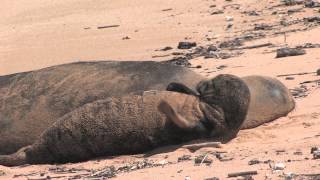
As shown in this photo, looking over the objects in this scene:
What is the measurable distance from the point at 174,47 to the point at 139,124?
7168 millimetres

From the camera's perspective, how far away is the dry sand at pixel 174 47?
18.5 feet

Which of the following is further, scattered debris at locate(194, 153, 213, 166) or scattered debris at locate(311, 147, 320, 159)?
scattered debris at locate(194, 153, 213, 166)

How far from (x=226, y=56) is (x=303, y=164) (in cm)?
631

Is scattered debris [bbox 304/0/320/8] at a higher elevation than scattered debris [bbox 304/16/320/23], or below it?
higher

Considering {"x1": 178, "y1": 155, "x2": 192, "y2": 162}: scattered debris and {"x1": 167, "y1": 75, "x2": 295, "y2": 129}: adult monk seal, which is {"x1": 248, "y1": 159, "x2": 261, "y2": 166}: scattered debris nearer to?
{"x1": 178, "y1": 155, "x2": 192, "y2": 162}: scattered debris

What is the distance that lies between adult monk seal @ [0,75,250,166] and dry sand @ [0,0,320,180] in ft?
0.50

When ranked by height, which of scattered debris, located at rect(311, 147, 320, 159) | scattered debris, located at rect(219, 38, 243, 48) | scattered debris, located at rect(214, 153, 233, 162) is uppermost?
scattered debris, located at rect(219, 38, 243, 48)

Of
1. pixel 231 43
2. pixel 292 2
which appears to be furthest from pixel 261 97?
pixel 292 2

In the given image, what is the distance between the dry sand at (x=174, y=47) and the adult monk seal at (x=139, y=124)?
15cm

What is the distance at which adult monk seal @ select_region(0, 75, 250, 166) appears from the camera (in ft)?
21.1

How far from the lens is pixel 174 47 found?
1373 cm

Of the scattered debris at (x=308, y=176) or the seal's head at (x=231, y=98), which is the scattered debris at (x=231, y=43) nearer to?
the seal's head at (x=231, y=98)

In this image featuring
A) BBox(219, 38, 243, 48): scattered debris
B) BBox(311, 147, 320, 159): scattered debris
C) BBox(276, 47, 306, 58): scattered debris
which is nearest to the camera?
BBox(311, 147, 320, 159): scattered debris

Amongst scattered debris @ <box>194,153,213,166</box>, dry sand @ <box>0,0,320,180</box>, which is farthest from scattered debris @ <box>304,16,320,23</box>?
scattered debris @ <box>194,153,213,166</box>
